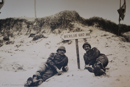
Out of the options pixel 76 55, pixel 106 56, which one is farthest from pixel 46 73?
pixel 106 56

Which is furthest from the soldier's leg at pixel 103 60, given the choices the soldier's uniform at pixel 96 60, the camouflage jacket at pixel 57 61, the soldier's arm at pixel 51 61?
the soldier's arm at pixel 51 61

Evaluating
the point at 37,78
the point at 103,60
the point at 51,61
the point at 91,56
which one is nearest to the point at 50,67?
the point at 51,61

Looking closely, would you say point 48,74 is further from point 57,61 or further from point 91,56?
point 91,56

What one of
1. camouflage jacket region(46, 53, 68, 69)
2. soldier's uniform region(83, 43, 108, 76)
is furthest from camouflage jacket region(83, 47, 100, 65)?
camouflage jacket region(46, 53, 68, 69)

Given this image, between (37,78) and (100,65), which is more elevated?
(100,65)

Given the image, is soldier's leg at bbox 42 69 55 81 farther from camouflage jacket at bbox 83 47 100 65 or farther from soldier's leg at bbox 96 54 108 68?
soldier's leg at bbox 96 54 108 68

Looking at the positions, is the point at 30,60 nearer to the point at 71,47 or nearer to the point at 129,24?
the point at 71,47
